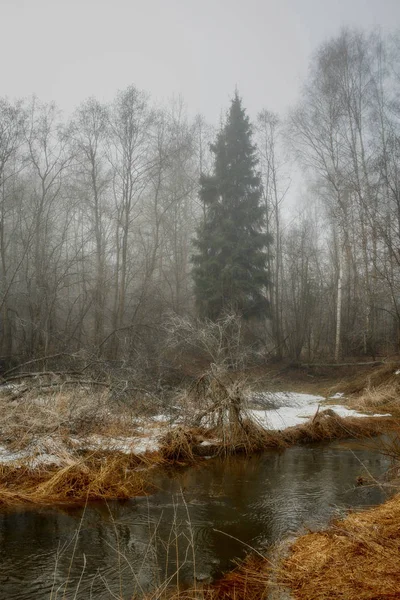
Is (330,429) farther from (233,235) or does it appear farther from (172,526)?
(233,235)

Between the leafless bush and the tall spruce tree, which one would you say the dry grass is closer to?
the leafless bush

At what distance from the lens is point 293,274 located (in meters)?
27.8

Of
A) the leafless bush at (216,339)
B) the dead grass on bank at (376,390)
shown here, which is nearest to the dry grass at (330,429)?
the dead grass on bank at (376,390)

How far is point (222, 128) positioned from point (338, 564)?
25.8m

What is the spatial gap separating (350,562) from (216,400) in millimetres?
6395

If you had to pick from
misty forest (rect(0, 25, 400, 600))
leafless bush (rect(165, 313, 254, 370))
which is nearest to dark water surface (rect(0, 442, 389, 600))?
misty forest (rect(0, 25, 400, 600))

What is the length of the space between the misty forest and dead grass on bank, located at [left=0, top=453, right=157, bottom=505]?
0.04 metres

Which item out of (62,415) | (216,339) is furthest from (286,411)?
(62,415)

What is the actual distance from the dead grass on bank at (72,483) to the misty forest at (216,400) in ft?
0.12

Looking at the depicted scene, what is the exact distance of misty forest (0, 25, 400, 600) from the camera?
512cm

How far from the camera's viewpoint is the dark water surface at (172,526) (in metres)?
4.90

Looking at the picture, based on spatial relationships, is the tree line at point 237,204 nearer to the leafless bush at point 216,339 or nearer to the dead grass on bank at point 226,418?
the leafless bush at point 216,339

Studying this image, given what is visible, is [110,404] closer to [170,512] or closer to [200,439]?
[200,439]

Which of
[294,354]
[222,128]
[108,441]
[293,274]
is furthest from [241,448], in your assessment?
[222,128]
